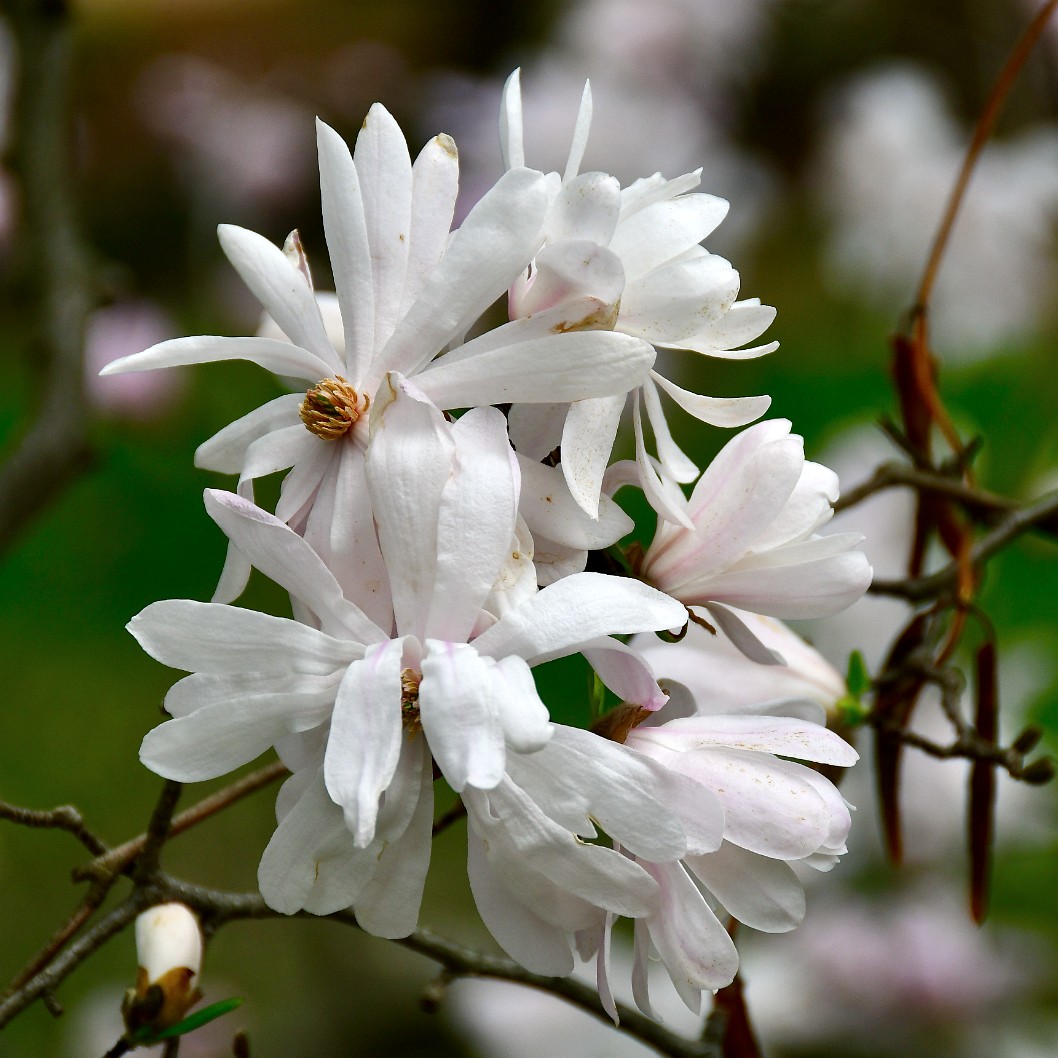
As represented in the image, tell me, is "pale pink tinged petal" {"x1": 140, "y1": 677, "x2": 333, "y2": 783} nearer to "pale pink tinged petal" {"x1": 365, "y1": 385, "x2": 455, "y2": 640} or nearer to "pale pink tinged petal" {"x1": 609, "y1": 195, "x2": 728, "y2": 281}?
"pale pink tinged petal" {"x1": 365, "y1": 385, "x2": 455, "y2": 640}

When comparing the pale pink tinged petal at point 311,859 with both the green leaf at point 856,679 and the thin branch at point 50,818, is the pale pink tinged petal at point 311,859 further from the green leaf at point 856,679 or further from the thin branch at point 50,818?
the green leaf at point 856,679

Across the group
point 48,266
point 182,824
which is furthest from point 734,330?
point 48,266

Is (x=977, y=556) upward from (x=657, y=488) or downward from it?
downward

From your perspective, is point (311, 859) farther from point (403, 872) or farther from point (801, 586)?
point (801, 586)

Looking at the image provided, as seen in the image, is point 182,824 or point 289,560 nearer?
point 289,560

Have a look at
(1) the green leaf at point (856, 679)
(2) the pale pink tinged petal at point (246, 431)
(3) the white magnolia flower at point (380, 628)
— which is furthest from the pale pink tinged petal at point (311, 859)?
(1) the green leaf at point (856, 679)

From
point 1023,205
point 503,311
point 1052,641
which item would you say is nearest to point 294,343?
point 503,311
